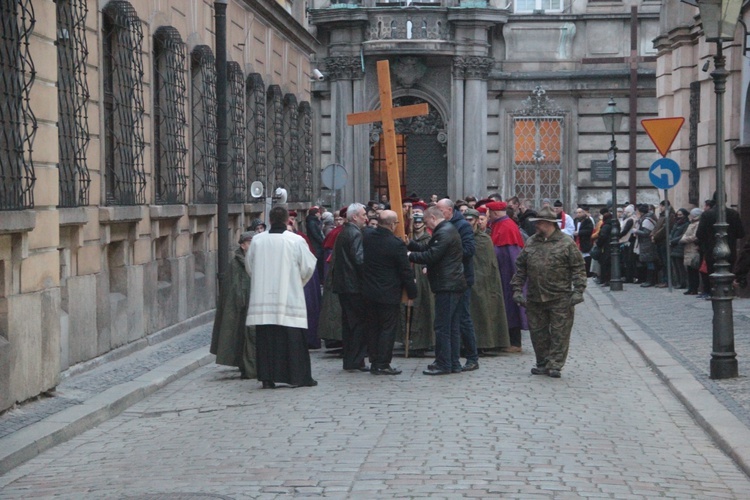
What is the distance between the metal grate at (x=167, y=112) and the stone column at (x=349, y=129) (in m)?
21.0

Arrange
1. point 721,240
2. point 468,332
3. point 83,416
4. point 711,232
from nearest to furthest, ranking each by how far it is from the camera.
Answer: point 83,416
point 721,240
point 468,332
point 711,232

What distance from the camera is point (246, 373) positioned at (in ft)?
47.6

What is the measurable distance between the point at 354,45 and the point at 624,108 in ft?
25.3

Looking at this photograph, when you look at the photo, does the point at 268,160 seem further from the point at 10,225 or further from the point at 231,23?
the point at 10,225

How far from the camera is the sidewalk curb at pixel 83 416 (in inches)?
392

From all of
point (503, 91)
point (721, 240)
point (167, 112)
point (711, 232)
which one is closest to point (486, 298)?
point (721, 240)

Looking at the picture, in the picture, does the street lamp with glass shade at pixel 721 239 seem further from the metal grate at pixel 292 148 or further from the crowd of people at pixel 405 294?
the metal grate at pixel 292 148

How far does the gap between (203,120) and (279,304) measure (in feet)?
27.2

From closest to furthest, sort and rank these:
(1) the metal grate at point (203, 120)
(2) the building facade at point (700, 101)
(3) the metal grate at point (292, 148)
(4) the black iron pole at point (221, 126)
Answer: (4) the black iron pole at point (221, 126) → (1) the metal grate at point (203, 120) → (2) the building facade at point (700, 101) → (3) the metal grate at point (292, 148)

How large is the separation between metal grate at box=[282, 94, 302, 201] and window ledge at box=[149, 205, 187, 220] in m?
11.1

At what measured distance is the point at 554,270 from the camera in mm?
14258

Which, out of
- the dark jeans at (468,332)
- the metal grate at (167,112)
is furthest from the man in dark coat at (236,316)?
the metal grate at (167,112)

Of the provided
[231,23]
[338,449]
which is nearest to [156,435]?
[338,449]

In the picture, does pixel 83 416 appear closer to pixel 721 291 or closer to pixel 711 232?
pixel 721 291
